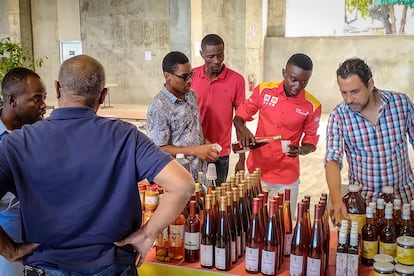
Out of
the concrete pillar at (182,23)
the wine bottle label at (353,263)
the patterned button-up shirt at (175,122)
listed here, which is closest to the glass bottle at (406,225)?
the wine bottle label at (353,263)

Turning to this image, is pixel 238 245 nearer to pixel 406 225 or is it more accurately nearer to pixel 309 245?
pixel 309 245

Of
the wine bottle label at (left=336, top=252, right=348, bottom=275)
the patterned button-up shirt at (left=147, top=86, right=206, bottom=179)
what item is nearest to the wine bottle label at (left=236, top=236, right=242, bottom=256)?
the wine bottle label at (left=336, top=252, right=348, bottom=275)

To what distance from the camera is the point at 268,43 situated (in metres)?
12.3

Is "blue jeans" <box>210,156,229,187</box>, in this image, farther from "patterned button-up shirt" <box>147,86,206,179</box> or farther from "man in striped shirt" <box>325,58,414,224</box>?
"man in striped shirt" <box>325,58,414,224</box>

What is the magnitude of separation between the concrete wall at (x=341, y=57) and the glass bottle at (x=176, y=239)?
1021 centimetres

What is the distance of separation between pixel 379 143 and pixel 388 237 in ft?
2.31

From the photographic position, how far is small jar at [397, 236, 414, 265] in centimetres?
178

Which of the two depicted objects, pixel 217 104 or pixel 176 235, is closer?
pixel 176 235

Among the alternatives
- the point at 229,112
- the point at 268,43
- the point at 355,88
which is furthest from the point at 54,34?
the point at 355,88

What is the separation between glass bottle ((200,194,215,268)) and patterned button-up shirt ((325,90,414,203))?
0.82m

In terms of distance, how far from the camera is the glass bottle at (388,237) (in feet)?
6.44

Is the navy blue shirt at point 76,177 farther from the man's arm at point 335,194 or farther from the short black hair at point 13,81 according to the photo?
the man's arm at point 335,194

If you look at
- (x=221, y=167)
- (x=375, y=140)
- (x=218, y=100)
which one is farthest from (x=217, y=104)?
(x=375, y=140)

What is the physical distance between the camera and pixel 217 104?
3.77 m
